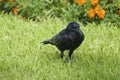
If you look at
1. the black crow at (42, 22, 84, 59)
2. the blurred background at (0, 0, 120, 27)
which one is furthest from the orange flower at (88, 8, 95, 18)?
the black crow at (42, 22, 84, 59)

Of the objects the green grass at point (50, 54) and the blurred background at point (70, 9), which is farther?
the blurred background at point (70, 9)

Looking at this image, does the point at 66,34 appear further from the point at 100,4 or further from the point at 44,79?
the point at 100,4

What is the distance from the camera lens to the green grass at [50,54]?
5.63 meters

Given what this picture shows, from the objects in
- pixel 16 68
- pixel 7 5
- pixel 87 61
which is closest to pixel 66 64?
pixel 87 61

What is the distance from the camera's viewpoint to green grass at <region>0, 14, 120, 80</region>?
5.63 metres

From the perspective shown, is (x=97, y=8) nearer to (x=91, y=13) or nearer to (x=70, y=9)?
(x=91, y=13)

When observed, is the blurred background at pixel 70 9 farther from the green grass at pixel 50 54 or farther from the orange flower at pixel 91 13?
the green grass at pixel 50 54

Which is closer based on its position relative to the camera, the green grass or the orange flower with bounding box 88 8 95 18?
the green grass

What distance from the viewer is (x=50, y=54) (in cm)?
623

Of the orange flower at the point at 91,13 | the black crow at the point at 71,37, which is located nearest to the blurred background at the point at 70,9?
the orange flower at the point at 91,13

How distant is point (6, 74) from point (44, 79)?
1.73 feet

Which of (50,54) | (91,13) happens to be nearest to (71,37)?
(50,54)

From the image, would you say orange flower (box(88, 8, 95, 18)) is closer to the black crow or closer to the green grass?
the green grass

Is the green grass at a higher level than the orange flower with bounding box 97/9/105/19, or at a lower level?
higher
